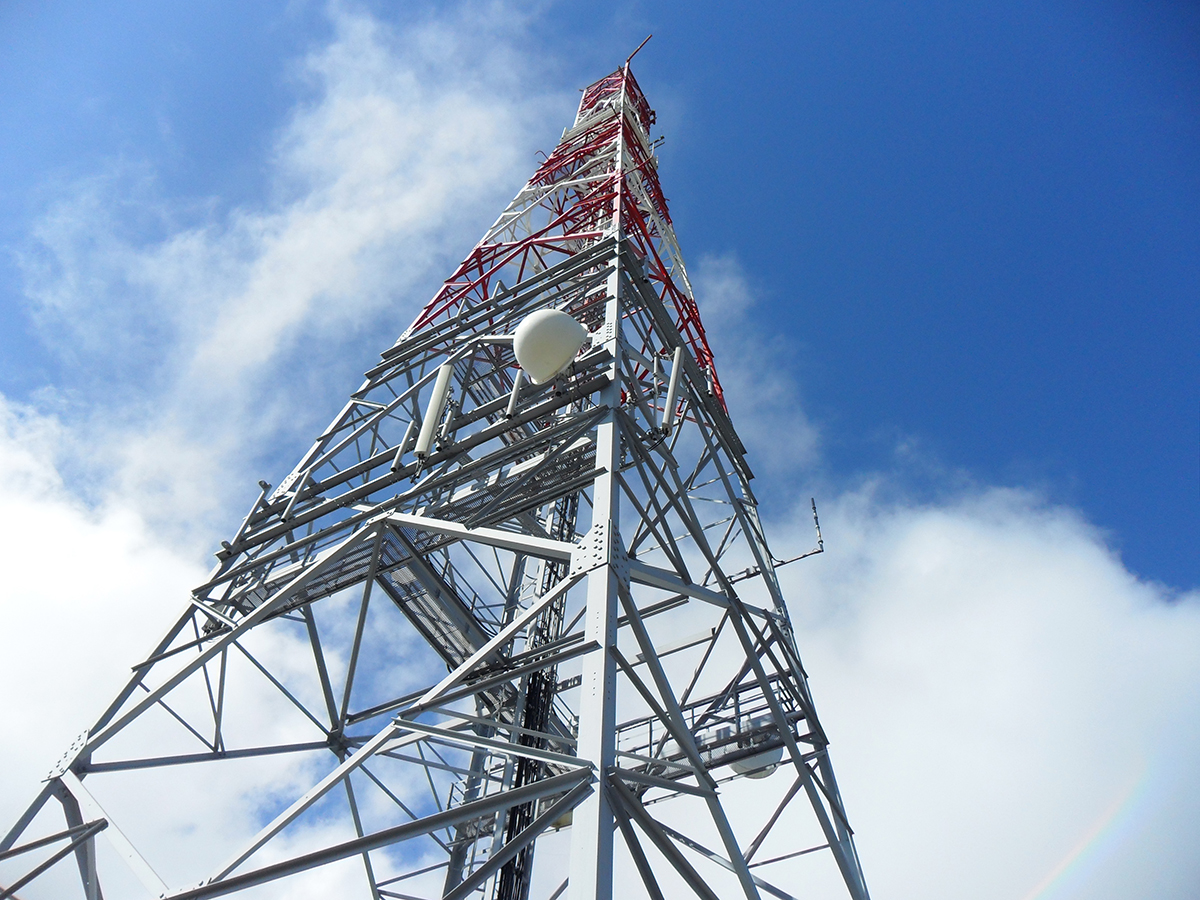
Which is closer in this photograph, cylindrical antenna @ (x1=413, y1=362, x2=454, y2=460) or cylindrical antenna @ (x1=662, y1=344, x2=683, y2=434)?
cylindrical antenna @ (x1=662, y1=344, x2=683, y2=434)

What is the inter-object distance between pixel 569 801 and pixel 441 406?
6.42 m

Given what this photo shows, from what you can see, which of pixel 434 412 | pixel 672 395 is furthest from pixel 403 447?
pixel 672 395

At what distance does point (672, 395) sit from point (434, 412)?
3307 millimetres

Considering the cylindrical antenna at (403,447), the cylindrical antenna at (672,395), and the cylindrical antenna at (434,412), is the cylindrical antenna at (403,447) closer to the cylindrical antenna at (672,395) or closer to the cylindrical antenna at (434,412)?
the cylindrical antenna at (434,412)

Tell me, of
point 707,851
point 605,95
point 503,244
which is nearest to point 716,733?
point 707,851

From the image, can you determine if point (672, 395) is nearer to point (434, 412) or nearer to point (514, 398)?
point (514, 398)

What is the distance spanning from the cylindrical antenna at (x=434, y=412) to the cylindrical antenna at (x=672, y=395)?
315 cm

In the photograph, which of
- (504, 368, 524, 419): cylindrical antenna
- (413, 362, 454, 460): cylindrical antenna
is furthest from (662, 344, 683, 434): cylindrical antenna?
(413, 362, 454, 460): cylindrical antenna

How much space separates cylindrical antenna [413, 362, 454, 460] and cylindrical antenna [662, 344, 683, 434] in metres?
3.15

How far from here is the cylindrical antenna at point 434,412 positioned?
36.4ft

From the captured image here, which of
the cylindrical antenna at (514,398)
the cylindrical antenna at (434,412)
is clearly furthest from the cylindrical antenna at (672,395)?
the cylindrical antenna at (434,412)

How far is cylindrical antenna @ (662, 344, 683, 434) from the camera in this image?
10562 millimetres

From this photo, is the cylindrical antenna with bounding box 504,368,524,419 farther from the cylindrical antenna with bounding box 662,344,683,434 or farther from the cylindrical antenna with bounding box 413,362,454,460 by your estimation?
the cylindrical antenna with bounding box 662,344,683,434

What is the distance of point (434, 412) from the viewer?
1135cm
